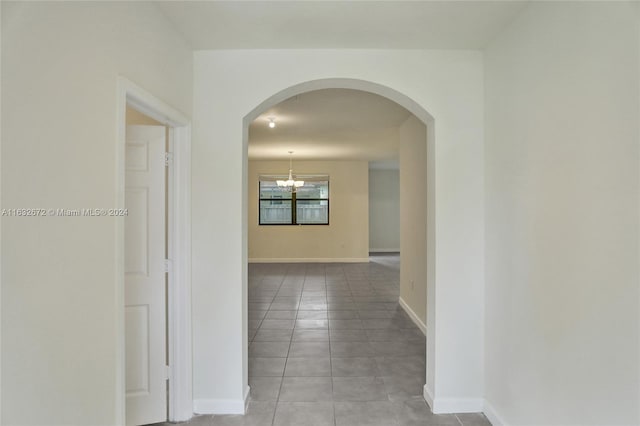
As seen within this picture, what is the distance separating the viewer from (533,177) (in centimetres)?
182

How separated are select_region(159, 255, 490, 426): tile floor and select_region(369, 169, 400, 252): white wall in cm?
554

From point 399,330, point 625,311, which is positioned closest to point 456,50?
point 625,311

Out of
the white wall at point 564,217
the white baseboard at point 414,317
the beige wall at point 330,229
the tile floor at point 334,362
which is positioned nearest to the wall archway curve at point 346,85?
the white wall at point 564,217

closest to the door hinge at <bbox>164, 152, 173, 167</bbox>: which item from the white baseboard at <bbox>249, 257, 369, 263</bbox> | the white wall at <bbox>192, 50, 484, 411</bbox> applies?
the white wall at <bbox>192, 50, 484, 411</bbox>

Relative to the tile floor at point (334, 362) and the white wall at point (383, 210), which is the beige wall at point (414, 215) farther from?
the white wall at point (383, 210)

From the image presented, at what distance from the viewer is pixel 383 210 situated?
11625mm

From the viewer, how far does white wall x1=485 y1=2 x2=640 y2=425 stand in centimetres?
127

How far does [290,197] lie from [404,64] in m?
7.22

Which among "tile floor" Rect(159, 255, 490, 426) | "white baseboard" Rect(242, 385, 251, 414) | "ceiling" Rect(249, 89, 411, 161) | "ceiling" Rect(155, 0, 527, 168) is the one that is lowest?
"tile floor" Rect(159, 255, 490, 426)

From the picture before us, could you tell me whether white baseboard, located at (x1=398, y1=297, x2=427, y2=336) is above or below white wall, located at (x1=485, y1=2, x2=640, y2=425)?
below

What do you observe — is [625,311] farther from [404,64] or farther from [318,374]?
[318,374]

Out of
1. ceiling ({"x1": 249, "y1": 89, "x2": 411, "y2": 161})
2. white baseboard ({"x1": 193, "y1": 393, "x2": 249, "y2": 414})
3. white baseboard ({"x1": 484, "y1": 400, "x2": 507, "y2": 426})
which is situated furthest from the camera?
ceiling ({"x1": 249, "y1": 89, "x2": 411, "y2": 161})

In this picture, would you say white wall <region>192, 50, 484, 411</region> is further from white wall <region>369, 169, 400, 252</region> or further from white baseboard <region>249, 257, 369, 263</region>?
white wall <region>369, 169, 400, 252</region>

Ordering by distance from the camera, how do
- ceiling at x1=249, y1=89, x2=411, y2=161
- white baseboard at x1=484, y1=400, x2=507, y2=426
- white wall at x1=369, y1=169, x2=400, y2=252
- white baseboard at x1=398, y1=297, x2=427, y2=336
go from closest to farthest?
white baseboard at x1=484, y1=400, x2=507, y2=426
ceiling at x1=249, y1=89, x2=411, y2=161
white baseboard at x1=398, y1=297, x2=427, y2=336
white wall at x1=369, y1=169, x2=400, y2=252
